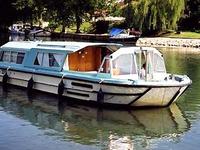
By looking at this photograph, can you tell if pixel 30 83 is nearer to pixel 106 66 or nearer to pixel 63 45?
pixel 63 45

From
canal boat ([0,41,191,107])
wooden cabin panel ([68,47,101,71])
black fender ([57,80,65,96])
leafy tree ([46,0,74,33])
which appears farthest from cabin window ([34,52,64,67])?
leafy tree ([46,0,74,33])

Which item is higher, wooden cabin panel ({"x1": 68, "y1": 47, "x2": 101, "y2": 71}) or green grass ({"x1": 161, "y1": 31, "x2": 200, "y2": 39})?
wooden cabin panel ({"x1": 68, "y1": 47, "x2": 101, "y2": 71})

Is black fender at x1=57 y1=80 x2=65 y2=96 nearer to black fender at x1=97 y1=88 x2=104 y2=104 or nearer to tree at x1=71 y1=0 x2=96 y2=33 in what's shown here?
black fender at x1=97 y1=88 x2=104 y2=104

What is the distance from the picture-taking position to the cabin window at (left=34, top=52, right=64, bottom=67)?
27.2 m

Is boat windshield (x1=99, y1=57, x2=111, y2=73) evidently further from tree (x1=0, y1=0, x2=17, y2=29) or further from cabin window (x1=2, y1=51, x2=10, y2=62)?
tree (x1=0, y1=0, x2=17, y2=29)

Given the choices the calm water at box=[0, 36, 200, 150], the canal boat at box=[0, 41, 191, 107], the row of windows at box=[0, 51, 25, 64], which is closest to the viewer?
the calm water at box=[0, 36, 200, 150]

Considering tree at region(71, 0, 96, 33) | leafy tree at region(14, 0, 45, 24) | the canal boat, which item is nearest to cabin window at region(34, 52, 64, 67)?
the canal boat

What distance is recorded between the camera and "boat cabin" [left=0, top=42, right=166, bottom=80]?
967 inches

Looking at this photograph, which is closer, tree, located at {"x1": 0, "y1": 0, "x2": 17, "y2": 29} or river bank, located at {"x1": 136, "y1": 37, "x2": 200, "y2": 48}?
river bank, located at {"x1": 136, "y1": 37, "x2": 200, "y2": 48}

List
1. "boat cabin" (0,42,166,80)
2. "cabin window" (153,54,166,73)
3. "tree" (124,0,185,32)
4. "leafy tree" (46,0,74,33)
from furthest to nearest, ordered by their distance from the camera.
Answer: "leafy tree" (46,0,74,33) → "tree" (124,0,185,32) → "cabin window" (153,54,166,73) → "boat cabin" (0,42,166,80)

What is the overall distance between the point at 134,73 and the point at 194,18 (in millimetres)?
67659

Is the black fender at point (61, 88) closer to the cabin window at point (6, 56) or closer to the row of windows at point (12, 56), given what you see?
the row of windows at point (12, 56)

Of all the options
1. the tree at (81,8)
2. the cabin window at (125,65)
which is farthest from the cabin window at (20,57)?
the tree at (81,8)

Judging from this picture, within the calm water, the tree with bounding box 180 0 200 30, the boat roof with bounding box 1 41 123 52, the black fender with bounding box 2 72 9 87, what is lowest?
the calm water
